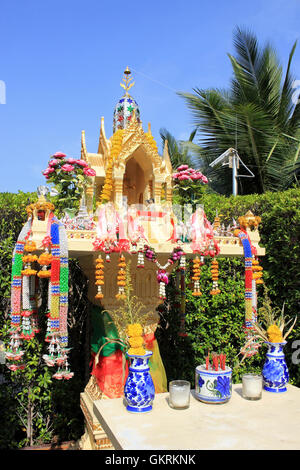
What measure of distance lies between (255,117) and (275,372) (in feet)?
38.5

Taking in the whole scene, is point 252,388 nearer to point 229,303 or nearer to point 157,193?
point 157,193

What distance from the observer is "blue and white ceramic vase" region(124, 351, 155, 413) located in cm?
296

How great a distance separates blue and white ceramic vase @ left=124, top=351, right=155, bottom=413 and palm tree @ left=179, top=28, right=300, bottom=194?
11443 mm

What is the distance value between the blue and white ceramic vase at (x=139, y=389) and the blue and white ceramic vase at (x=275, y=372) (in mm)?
1263

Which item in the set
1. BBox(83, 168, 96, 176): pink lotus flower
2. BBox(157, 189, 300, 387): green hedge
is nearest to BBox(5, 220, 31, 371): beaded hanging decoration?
BBox(83, 168, 96, 176): pink lotus flower

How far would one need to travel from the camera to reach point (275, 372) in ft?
11.7

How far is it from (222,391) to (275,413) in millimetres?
450

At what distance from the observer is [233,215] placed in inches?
276

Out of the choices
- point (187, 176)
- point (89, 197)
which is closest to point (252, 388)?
point (187, 176)

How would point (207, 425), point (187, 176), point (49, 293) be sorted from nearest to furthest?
point (207, 425) < point (49, 293) < point (187, 176)

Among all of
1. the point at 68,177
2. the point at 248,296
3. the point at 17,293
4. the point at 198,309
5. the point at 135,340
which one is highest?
the point at 68,177

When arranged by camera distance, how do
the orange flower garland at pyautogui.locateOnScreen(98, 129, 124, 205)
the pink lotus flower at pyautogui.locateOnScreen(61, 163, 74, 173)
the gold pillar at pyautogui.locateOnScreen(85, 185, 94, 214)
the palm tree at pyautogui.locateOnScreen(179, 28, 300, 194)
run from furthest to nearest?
1. the palm tree at pyautogui.locateOnScreen(179, 28, 300, 194)
2. the gold pillar at pyautogui.locateOnScreen(85, 185, 94, 214)
3. the orange flower garland at pyautogui.locateOnScreen(98, 129, 124, 205)
4. the pink lotus flower at pyautogui.locateOnScreen(61, 163, 74, 173)

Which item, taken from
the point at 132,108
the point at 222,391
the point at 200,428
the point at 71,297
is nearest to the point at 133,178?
the point at 132,108

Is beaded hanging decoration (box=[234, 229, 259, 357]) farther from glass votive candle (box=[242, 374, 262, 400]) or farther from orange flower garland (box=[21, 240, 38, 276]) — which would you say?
orange flower garland (box=[21, 240, 38, 276])
